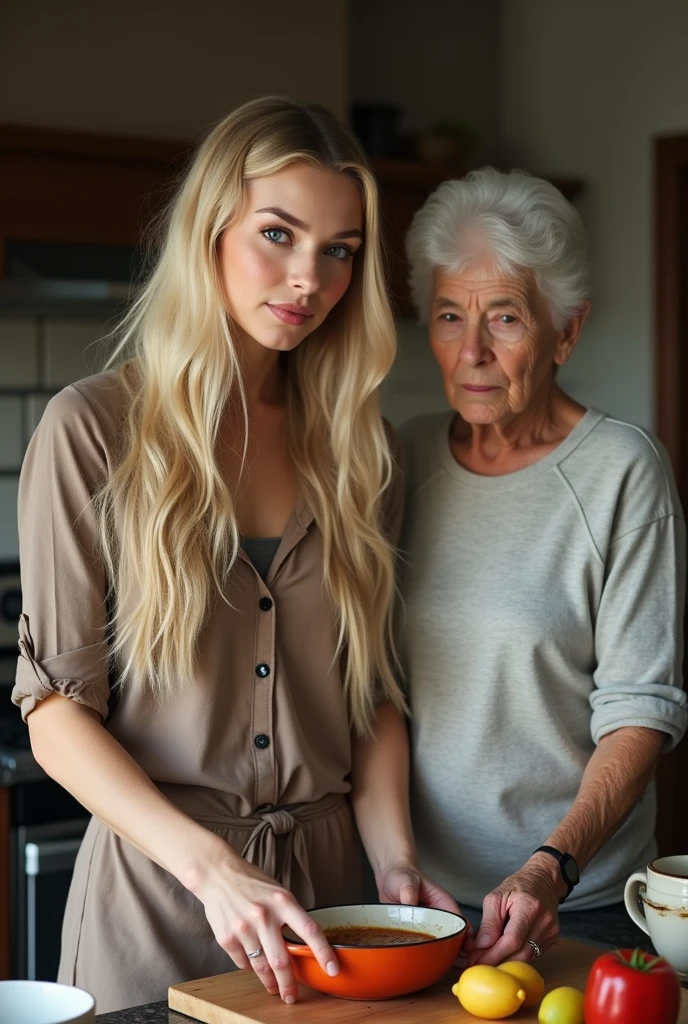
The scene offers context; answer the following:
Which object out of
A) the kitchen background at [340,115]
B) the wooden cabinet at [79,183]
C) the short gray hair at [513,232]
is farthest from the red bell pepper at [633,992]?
the wooden cabinet at [79,183]

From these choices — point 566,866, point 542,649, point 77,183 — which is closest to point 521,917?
point 566,866

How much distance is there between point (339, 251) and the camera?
1.61 metres

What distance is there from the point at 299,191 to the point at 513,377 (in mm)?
410

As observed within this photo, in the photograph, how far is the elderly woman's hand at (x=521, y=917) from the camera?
4.45ft

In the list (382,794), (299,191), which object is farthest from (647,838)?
(299,191)

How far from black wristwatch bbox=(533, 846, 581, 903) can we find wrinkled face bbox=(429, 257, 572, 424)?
0.58 m

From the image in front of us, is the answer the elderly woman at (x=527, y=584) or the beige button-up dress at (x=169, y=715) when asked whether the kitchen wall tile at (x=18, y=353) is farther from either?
the beige button-up dress at (x=169, y=715)

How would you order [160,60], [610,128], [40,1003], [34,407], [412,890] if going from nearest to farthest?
[40,1003] → [412,890] → [160,60] → [34,407] → [610,128]

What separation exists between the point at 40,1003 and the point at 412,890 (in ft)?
1.96

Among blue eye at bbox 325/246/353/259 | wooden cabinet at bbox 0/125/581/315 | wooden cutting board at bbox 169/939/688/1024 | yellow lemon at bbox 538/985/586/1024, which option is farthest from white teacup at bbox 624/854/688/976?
wooden cabinet at bbox 0/125/581/315

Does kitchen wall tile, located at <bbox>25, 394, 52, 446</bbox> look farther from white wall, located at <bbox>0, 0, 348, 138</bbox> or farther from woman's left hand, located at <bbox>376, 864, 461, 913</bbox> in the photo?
woman's left hand, located at <bbox>376, 864, 461, 913</bbox>

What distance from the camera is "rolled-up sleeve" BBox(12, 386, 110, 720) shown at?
1476 mm

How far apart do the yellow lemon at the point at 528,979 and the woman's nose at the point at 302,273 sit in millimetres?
774

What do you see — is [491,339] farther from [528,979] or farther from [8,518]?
[8,518]
